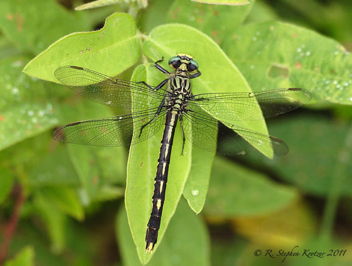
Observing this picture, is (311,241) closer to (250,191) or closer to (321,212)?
(321,212)

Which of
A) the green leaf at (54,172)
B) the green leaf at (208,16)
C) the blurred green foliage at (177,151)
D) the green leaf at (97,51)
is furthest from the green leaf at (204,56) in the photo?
the green leaf at (54,172)

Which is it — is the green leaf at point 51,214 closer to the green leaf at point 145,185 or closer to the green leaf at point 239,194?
the green leaf at point 239,194

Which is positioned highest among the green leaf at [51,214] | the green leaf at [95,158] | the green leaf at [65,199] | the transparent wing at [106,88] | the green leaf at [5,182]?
the transparent wing at [106,88]

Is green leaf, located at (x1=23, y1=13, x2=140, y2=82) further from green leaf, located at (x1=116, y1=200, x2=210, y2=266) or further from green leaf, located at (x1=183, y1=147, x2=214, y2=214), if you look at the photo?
green leaf, located at (x1=116, y1=200, x2=210, y2=266)

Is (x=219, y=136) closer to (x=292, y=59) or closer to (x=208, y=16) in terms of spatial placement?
(x=292, y=59)

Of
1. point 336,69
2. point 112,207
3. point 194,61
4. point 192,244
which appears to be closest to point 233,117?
point 194,61

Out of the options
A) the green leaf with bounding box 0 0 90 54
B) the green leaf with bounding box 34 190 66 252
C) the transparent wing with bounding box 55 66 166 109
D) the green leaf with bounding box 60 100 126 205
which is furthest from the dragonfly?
the green leaf with bounding box 34 190 66 252
